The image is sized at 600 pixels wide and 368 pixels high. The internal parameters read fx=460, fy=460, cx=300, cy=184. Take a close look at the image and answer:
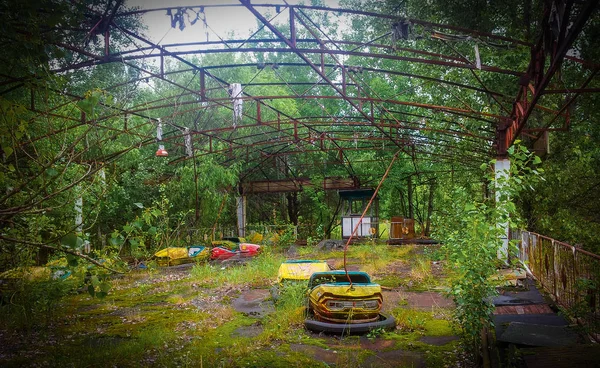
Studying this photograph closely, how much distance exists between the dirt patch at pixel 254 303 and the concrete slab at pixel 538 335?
4.13 meters

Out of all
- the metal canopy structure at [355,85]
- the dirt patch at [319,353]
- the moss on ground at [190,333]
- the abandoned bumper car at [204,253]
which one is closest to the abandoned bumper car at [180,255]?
the abandoned bumper car at [204,253]

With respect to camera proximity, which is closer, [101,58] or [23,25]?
[23,25]

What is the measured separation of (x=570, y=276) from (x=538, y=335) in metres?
1.72

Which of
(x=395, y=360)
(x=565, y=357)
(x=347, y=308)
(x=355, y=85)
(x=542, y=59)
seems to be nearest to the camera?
(x=565, y=357)

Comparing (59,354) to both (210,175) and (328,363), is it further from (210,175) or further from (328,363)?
(210,175)

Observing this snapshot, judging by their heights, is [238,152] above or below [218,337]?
above

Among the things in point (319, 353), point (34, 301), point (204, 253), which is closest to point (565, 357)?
point (319, 353)

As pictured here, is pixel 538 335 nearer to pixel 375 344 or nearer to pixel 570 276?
pixel 570 276

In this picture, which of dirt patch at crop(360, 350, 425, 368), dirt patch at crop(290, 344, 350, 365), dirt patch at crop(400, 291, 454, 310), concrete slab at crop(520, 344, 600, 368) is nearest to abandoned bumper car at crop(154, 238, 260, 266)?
dirt patch at crop(400, 291, 454, 310)

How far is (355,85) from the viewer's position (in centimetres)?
1255

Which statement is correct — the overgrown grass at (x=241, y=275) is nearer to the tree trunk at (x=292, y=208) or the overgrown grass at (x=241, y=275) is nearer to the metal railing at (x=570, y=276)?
the metal railing at (x=570, y=276)

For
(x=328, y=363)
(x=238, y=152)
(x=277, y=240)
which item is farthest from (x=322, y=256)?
(x=328, y=363)

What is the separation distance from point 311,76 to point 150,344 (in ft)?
98.8

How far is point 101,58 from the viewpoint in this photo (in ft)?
24.5
